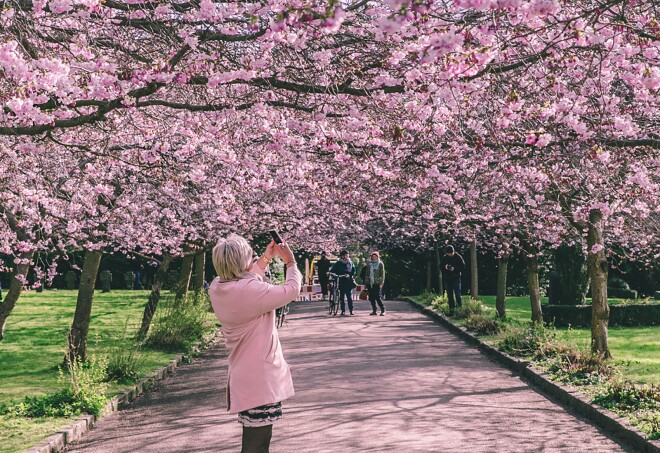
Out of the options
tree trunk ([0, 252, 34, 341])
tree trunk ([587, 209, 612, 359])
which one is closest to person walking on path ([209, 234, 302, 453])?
tree trunk ([587, 209, 612, 359])

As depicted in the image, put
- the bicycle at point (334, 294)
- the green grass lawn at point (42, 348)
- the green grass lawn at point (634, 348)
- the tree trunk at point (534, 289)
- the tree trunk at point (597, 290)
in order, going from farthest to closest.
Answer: the bicycle at point (334, 294)
the tree trunk at point (534, 289)
the tree trunk at point (597, 290)
the green grass lawn at point (634, 348)
the green grass lawn at point (42, 348)

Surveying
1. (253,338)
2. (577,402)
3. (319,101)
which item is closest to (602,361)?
(577,402)

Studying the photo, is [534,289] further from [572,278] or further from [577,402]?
[577,402]

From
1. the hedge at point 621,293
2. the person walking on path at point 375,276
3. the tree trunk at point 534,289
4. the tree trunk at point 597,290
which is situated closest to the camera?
the tree trunk at point 597,290

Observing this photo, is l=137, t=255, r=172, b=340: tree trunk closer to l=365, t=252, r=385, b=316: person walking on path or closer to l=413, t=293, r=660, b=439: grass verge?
l=413, t=293, r=660, b=439: grass verge

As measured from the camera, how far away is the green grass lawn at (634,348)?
1239 centimetres

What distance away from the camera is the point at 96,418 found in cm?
920

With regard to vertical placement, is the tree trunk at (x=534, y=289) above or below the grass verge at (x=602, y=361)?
above

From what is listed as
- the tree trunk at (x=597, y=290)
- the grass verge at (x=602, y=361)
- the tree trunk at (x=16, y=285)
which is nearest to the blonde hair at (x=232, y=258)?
the grass verge at (x=602, y=361)

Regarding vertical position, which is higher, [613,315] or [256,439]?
[613,315]

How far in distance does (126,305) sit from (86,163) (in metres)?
22.1

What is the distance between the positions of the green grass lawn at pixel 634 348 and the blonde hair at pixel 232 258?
301 inches

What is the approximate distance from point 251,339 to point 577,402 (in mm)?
5352

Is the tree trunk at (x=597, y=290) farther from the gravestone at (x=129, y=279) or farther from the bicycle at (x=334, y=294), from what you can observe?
the gravestone at (x=129, y=279)
